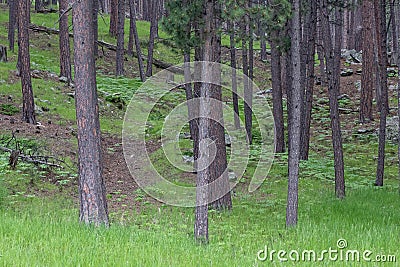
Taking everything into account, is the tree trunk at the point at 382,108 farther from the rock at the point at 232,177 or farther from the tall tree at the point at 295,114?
the tall tree at the point at 295,114

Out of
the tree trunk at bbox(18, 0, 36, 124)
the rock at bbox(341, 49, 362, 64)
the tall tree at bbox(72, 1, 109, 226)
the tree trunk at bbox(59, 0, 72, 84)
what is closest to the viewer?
the tall tree at bbox(72, 1, 109, 226)

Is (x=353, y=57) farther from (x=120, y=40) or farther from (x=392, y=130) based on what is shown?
(x=120, y=40)

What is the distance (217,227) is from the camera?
30.1ft

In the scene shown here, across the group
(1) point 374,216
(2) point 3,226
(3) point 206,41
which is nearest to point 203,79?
(3) point 206,41

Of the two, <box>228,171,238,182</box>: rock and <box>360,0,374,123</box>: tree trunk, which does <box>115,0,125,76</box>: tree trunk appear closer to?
<box>360,0,374,123</box>: tree trunk

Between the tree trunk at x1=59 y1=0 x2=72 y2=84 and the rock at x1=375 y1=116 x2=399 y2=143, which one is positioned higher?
the tree trunk at x1=59 y1=0 x2=72 y2=84

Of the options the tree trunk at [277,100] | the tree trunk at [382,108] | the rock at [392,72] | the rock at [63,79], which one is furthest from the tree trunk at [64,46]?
the rock at [392,72]

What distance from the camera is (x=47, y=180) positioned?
12375 millimetres

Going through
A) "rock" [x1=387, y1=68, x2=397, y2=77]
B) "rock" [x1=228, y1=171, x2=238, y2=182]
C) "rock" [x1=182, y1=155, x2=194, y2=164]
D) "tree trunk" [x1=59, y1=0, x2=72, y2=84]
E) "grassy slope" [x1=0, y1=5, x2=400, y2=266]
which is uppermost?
"tree trunk" [x1=59, y1=0, x2=72, y2=84]

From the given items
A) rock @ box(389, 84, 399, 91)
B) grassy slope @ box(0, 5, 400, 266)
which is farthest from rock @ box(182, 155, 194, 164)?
rock @ box(389, 84, 399, 91)

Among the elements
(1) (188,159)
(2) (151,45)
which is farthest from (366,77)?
(2) (151,45)

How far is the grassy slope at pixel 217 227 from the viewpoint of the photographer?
231 inches

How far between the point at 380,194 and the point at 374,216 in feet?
8.52

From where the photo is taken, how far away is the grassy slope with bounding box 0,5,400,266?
587cm
